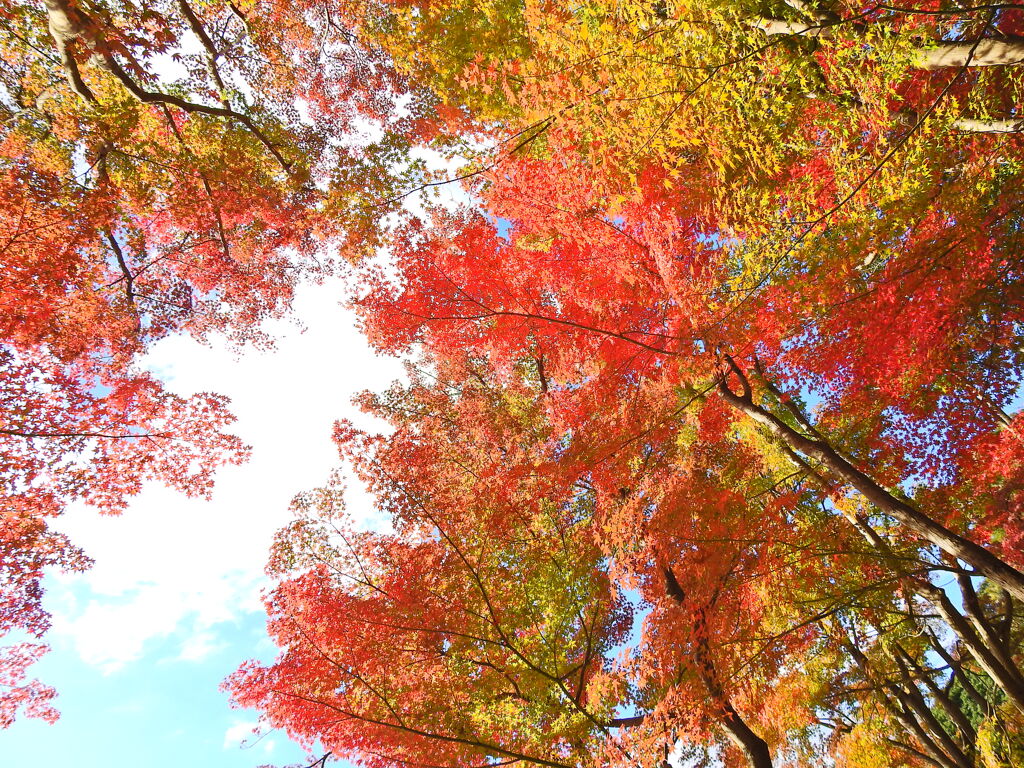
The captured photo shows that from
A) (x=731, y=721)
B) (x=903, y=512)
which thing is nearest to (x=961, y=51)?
(x=903, y=512)

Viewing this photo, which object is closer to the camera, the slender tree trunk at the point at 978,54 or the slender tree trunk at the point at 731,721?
the slender tree trunk at the point at 978,54

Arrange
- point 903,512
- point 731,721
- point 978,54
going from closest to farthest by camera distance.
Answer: point 978,54 < point 903,512 < point 731,721

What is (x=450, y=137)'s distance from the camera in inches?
381

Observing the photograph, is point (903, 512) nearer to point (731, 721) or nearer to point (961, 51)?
point (731, 721)

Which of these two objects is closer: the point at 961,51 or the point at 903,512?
the point at 961,51

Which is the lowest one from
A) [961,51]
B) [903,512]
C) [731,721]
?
[731,721]

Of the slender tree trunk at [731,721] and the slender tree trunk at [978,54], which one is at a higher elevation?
the slender tree trunk at [978,54]

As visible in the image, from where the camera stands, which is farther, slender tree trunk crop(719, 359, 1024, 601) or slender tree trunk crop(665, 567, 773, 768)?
slender tree trunk crop(665, 567, 773, 768)

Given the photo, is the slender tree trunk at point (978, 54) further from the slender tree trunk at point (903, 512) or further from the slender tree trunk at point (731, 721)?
the slender tree trunk at point (731, 721)

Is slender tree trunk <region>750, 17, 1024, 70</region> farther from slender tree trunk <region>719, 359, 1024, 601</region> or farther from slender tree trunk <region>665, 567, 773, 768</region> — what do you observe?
slender tree trunk <region>665, 567, 773, 768</region>

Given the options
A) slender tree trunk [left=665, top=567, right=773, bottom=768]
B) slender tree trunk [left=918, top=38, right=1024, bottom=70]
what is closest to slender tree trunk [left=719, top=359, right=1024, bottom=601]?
slender tree trunk [left=665, top=567, right=773, bottom=768]

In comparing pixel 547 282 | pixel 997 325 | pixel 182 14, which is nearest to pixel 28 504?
pixel 182 14

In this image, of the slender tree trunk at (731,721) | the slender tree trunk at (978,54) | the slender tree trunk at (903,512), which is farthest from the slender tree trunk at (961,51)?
the slender tree trunk at (731,721)

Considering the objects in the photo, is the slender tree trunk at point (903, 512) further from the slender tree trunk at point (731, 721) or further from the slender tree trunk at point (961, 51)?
the slender tree trunk at point (961, 51)
